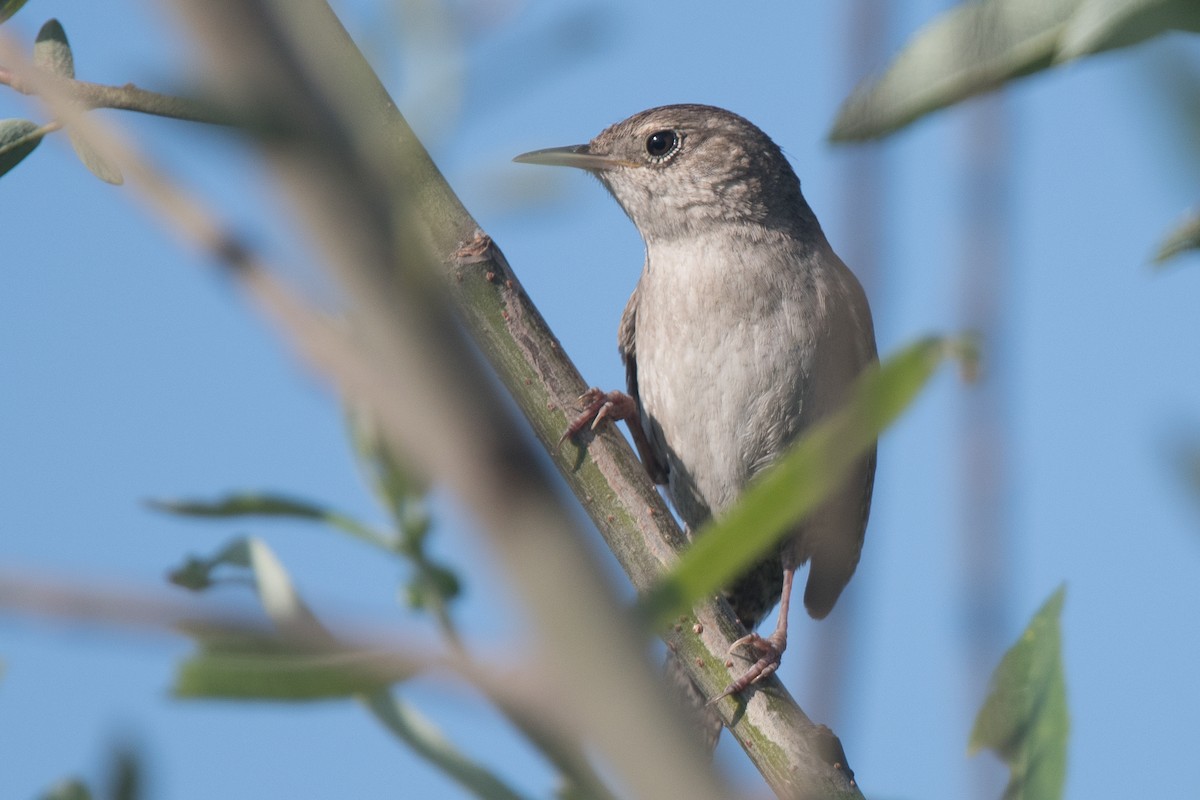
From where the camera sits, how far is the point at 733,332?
4992 mm

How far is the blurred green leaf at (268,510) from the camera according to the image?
5.56ft

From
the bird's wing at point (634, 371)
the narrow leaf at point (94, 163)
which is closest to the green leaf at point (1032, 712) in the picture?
the narrow leaf at point (94, 163)

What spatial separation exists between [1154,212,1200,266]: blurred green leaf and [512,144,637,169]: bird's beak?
13.7ft

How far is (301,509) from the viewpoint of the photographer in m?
1.85

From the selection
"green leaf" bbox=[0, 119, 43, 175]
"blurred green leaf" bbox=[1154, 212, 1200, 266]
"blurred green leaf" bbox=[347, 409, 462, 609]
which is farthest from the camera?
"green leaf" bbox=[0, 119, 43, 175]

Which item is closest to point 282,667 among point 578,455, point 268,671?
point 268,671

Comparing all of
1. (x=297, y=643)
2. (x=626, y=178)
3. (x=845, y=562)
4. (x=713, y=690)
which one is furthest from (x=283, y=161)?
(x=626, y=178)

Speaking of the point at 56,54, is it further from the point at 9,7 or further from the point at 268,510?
the point at 268,510

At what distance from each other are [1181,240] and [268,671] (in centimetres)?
108

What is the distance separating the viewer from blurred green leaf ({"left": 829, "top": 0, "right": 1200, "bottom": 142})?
1.21 meters

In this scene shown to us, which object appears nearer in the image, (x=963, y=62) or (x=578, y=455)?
(x=963, y=62)

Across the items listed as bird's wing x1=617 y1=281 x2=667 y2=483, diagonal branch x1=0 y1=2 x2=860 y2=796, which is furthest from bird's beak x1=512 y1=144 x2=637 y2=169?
diagonal branch x1=0 y1=2 x2=860 y2=796

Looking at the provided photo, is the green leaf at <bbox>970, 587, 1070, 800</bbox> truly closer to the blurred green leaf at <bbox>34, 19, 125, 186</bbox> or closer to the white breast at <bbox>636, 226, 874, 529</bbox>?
the blurred green leaf at <bbox>34, 19, 125, 186</bbox>

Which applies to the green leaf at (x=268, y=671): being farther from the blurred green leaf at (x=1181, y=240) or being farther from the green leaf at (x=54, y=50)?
the green leaf at (x=54, y=50)
